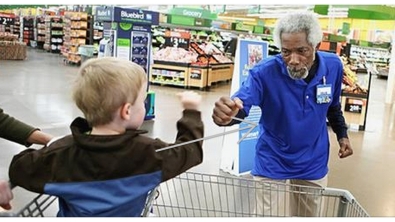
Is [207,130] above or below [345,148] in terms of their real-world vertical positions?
below

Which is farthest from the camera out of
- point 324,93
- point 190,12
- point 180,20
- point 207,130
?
point 190,12

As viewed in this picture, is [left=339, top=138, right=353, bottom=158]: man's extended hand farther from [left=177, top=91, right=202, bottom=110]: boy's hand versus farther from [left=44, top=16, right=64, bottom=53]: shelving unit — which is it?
[left=44, top=16, right=64, bottom=53]: shelving unit

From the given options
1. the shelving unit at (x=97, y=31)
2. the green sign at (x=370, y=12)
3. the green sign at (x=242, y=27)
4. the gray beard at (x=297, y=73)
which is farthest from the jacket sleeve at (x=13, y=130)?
the shelving unit at (x=97, y=31)

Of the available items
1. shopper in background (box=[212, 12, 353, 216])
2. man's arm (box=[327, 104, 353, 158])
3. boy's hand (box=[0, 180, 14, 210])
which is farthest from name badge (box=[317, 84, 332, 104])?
boy's hand (box=[0, 180, 14, 210])

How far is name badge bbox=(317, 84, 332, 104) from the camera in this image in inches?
76.0

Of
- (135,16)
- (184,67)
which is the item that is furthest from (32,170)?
(184,67)

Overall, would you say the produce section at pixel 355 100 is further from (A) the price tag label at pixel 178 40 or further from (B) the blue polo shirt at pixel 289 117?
(B) the blue polo shirt at pixel 289 117

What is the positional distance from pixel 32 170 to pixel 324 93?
127 cm

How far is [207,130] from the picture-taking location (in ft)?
24.3

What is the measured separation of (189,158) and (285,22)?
819mm

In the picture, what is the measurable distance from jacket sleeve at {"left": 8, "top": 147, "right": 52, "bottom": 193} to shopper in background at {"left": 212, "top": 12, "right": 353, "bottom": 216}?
0.81 meters

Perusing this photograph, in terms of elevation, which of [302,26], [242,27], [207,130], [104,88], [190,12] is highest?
[190,12]

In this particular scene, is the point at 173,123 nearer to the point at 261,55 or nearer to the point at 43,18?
the point at 261,55

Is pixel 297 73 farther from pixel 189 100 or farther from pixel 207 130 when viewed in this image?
pixel 207 130
